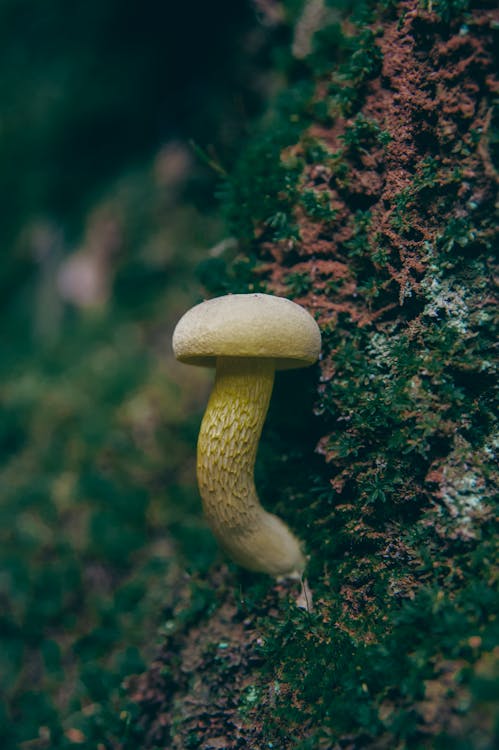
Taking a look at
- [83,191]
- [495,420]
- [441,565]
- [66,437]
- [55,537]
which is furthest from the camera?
[83,191]

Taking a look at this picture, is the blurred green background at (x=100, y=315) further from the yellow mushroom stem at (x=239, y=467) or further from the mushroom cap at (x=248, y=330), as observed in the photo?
the mushroom cap at (x=248, y=330)

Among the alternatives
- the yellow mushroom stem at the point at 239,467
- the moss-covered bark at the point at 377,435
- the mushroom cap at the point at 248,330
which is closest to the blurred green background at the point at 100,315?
the moss-covered bark at the point at 377,435

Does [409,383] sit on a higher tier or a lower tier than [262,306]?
lower

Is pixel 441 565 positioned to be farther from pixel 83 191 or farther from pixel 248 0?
pixel 83 191

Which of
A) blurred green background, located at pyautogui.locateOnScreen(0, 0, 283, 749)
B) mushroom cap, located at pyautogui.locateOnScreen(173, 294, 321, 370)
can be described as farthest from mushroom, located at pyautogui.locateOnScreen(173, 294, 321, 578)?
blurred green background, located at pyautogui.locateOnScreen(0, 0, 283, 749)

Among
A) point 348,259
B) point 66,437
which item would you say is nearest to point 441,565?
point 348,259

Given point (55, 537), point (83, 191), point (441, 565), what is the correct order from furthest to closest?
point (83, 191) < point (55, 537) < point (441, 565)

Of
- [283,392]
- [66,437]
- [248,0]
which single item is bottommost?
[66,437]
